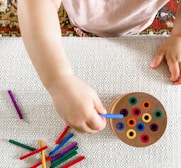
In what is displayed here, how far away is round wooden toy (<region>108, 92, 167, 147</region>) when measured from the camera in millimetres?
572

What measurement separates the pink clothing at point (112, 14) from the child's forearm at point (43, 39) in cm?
18

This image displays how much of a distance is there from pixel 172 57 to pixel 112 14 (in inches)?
6.5

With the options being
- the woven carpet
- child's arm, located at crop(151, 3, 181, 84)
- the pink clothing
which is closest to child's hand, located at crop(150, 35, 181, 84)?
child's arm, located at crop(151, 3, 181, 84)

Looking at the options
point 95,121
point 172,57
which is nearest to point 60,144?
point 95,121

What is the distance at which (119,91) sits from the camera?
61 cm

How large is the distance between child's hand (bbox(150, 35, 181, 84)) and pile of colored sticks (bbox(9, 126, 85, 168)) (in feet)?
0.60

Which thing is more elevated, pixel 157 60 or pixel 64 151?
pixel 157 60

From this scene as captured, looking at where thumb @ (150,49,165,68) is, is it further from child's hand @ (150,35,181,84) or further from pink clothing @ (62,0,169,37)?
pink clothing @ (62,0,169,37)

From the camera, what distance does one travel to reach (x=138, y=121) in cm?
57

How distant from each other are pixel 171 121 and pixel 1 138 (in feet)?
0.89

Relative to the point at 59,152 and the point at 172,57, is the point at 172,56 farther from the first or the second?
the point at 59,152

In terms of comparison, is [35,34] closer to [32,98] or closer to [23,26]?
[23,26]

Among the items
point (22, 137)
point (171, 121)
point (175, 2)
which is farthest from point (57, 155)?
point (175, 2)

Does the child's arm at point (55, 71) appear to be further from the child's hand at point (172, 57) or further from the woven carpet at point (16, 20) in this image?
the woven carpet at point (16, 20)
